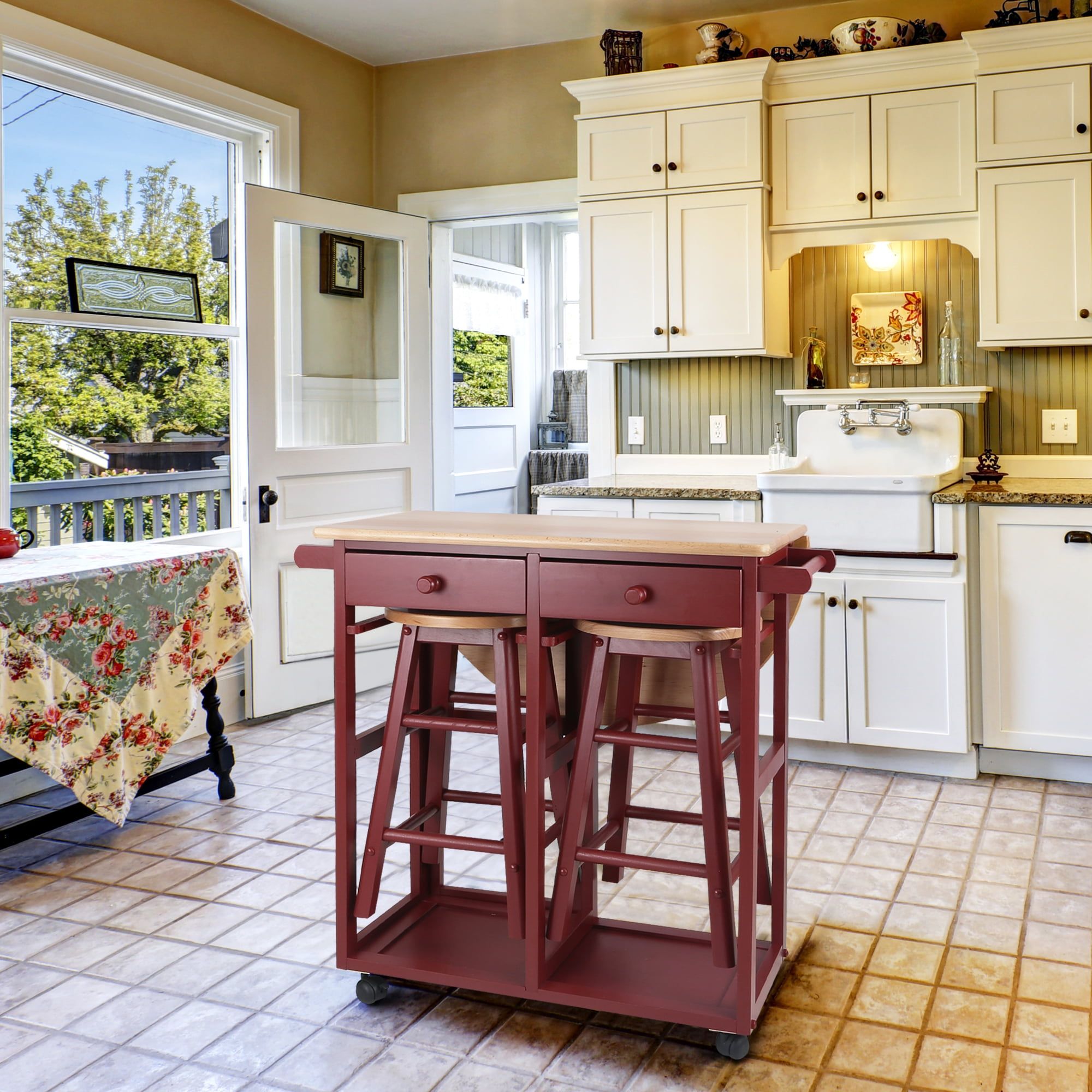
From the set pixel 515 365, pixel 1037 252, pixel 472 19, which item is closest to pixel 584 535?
pixel 1037 252

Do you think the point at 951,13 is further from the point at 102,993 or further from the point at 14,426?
the point at 102,993

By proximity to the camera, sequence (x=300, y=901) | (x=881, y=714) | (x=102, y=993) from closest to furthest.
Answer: (x=102, y=993) < (x=300, y=901) < (x=881, y=714)

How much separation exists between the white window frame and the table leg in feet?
2.69

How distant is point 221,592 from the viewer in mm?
3330

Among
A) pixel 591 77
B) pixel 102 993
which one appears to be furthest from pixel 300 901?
pixel 591 77

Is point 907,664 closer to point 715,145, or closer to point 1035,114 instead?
point 1035,114

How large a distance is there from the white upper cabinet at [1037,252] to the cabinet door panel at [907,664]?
3.10 ft

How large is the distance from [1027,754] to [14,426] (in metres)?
3.34

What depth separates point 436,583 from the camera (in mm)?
2039

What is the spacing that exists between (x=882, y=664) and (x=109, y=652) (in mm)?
2315

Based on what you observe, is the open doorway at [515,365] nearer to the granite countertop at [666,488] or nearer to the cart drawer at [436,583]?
the granite countertop at [666,488]

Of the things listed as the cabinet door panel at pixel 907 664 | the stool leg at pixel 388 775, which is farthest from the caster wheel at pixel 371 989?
the cabinet door panel at pixel 907 664

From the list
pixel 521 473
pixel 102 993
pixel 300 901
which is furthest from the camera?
pixel 521 473

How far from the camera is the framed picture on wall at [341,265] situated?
4414mm
